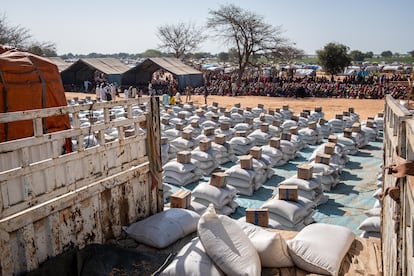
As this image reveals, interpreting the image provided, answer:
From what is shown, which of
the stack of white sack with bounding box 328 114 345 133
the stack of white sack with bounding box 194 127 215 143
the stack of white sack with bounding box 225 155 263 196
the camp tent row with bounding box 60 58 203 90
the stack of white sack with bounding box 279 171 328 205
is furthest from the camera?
the camp tent row with bounding box 60 58 203 90

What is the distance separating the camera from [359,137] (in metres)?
11.1

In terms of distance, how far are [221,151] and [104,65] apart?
22357mm

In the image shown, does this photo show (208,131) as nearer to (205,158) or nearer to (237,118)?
(205,158)

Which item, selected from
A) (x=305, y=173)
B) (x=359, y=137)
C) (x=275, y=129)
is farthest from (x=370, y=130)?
(x=305, y=173)

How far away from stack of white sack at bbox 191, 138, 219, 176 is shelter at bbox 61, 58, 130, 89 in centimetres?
2080

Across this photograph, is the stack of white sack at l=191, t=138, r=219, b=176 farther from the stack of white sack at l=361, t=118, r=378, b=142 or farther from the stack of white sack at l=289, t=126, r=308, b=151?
the stack of white sack at l=361, t=118, r=378, b=142

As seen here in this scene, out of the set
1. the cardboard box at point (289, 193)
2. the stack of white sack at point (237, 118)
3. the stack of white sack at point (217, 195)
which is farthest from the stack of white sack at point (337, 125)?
the cardboard box at point (289, 193)

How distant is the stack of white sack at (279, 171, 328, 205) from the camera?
21.4 feet

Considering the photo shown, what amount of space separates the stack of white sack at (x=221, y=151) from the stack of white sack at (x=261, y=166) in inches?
41.3

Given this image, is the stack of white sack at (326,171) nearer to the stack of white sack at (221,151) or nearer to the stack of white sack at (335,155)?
the stack of white sack at (335,155)

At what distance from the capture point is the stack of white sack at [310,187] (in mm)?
6535

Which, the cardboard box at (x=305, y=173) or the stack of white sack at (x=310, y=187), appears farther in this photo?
the cardboard box at (x=305, y=173)

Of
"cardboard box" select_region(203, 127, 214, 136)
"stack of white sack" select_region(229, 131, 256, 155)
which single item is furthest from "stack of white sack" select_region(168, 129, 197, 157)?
"stack of white sack" select_region(229, 131, 256, 155)

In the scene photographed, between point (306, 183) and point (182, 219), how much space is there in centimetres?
275
